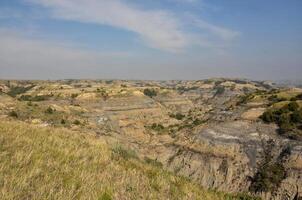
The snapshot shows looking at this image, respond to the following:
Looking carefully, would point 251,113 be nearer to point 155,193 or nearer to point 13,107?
point 13,107

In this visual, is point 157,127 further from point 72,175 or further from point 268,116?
point 72,175

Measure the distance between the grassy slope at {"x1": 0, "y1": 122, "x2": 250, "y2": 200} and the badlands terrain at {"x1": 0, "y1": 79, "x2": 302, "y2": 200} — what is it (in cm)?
2

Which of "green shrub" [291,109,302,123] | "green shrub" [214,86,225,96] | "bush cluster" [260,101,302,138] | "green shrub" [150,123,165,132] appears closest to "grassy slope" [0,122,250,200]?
"bush cluster" [260,101,302,138]

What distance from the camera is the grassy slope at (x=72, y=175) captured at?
16.0 feet

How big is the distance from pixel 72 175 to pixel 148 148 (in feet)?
180

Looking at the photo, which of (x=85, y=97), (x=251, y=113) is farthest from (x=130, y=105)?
(x=251, y=113)

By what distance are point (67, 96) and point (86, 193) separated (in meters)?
107

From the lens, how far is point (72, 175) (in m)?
5.77

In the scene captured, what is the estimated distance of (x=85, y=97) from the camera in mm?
106000

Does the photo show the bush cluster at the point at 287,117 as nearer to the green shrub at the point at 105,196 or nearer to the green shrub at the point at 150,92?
the green shrub at the point at 105,196

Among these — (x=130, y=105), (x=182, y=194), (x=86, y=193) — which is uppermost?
(x=86, y=193)

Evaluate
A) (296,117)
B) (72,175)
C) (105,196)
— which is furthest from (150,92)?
(105,196)

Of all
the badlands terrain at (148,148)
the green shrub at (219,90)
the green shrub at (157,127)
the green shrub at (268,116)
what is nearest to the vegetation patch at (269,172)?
the badlands terrain at (148,148)

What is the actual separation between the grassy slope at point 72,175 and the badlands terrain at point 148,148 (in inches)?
0.7
